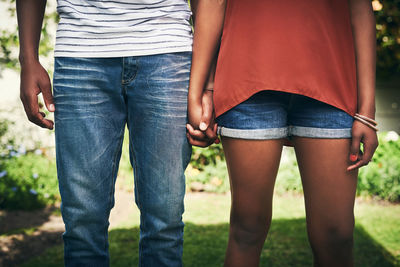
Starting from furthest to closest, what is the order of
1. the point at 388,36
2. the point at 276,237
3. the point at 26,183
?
the point at 388,36 < the point at 26,183 < the point at 276,237

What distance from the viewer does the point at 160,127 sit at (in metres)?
1.43

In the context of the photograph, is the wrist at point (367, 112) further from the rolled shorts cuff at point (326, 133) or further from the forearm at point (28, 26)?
the forearm at point (28, 26)

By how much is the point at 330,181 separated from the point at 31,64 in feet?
3.94

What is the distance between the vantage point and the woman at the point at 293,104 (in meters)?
1.35

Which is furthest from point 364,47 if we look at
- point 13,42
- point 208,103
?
point 13,42

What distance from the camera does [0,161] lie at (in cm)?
452

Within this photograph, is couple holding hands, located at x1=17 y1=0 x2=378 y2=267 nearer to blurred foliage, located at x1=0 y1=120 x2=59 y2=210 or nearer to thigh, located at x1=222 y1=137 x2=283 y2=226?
thigh, located at x1=222 y1=137 x2=283 y2=226

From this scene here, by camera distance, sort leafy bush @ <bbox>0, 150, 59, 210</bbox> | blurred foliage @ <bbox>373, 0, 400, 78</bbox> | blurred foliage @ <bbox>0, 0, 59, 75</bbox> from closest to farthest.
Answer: leafy bush @ <bbox>0, 150, 59, 210</bbox>
blurred foliage @ <bbox>0, 0, 59, 75</bbox>
blurred foliage @ <bbox>373, 0, 400, 78</bbox>

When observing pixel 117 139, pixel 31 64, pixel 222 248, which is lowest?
pixel 222 248

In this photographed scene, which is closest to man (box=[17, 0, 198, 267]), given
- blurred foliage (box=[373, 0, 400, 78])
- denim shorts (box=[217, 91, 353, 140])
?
denim shorts (box=[217, 91, 353, 140])

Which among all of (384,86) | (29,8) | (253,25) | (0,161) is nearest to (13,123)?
(0,161)

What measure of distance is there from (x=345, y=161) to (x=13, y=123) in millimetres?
4539

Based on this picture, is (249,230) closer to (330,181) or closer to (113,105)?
(330,181)

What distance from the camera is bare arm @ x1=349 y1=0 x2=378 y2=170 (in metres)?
1.39
